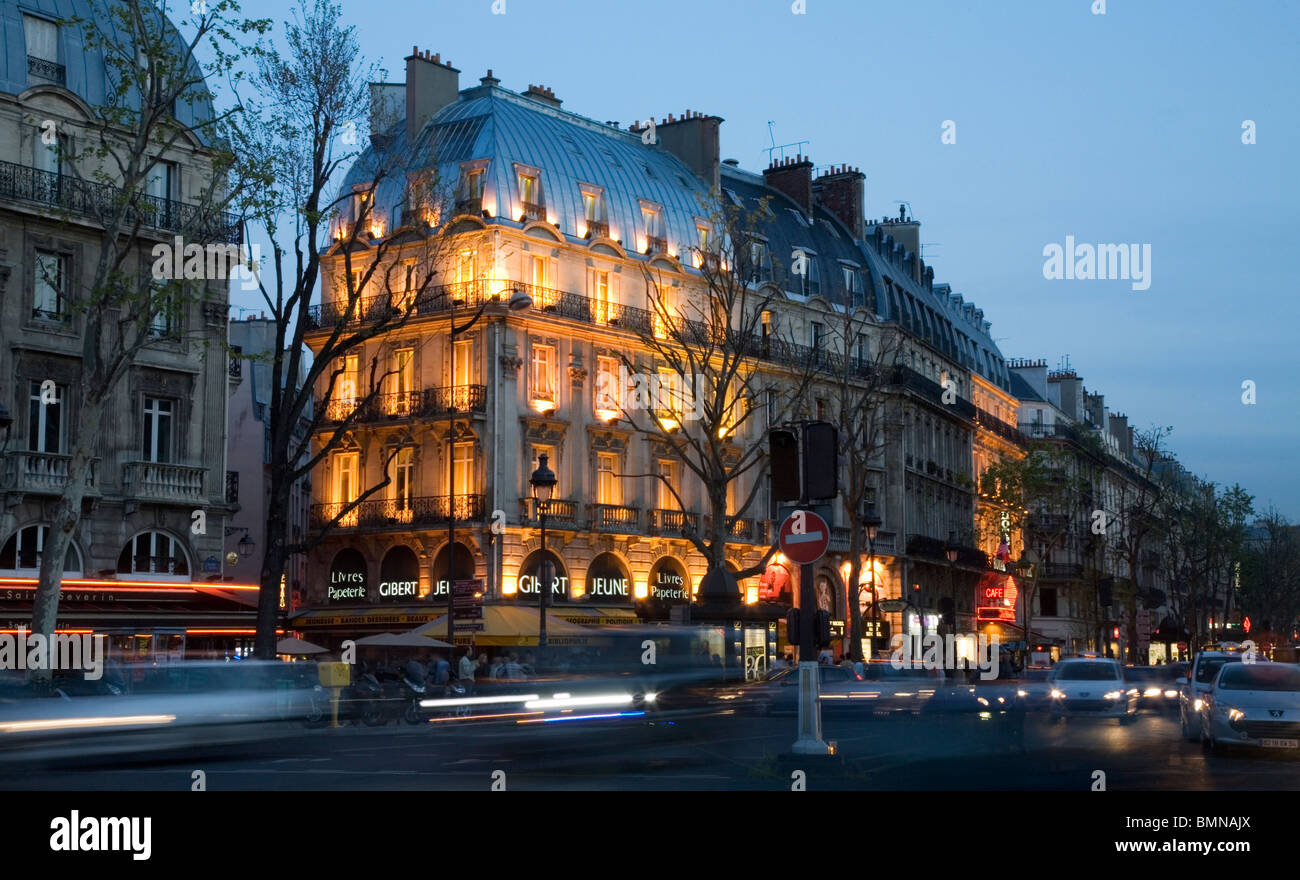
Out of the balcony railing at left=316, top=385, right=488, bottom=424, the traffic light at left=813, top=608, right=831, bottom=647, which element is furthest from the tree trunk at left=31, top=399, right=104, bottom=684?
the balcony railing at left=316, top=385, right=488, bottom=424

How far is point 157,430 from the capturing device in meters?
38.1

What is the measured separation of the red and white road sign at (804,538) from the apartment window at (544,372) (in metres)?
36.1

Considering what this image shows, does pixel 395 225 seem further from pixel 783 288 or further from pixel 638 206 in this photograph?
pixel 783 288

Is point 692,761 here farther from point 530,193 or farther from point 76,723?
point 530,193

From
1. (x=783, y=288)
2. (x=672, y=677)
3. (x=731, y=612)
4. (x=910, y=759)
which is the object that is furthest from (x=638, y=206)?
(x=910, y=759)

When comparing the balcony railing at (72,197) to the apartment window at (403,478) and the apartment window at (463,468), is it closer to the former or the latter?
the apartment window at (463,468)

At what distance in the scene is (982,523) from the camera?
81.8 metres

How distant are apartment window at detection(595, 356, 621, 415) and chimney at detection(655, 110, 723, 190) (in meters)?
11.3

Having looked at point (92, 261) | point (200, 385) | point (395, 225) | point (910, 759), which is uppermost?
point (395, 225)

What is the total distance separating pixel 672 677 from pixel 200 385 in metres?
19.0

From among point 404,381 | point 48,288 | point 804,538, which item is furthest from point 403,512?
point 804,538

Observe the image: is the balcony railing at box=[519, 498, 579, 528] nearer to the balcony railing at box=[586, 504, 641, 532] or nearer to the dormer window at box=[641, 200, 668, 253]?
the balcony railing at box=[586, 504, 641, 532]

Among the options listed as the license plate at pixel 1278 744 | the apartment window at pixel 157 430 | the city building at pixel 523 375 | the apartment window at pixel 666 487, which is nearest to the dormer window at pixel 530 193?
the city building at pixel 523 375
